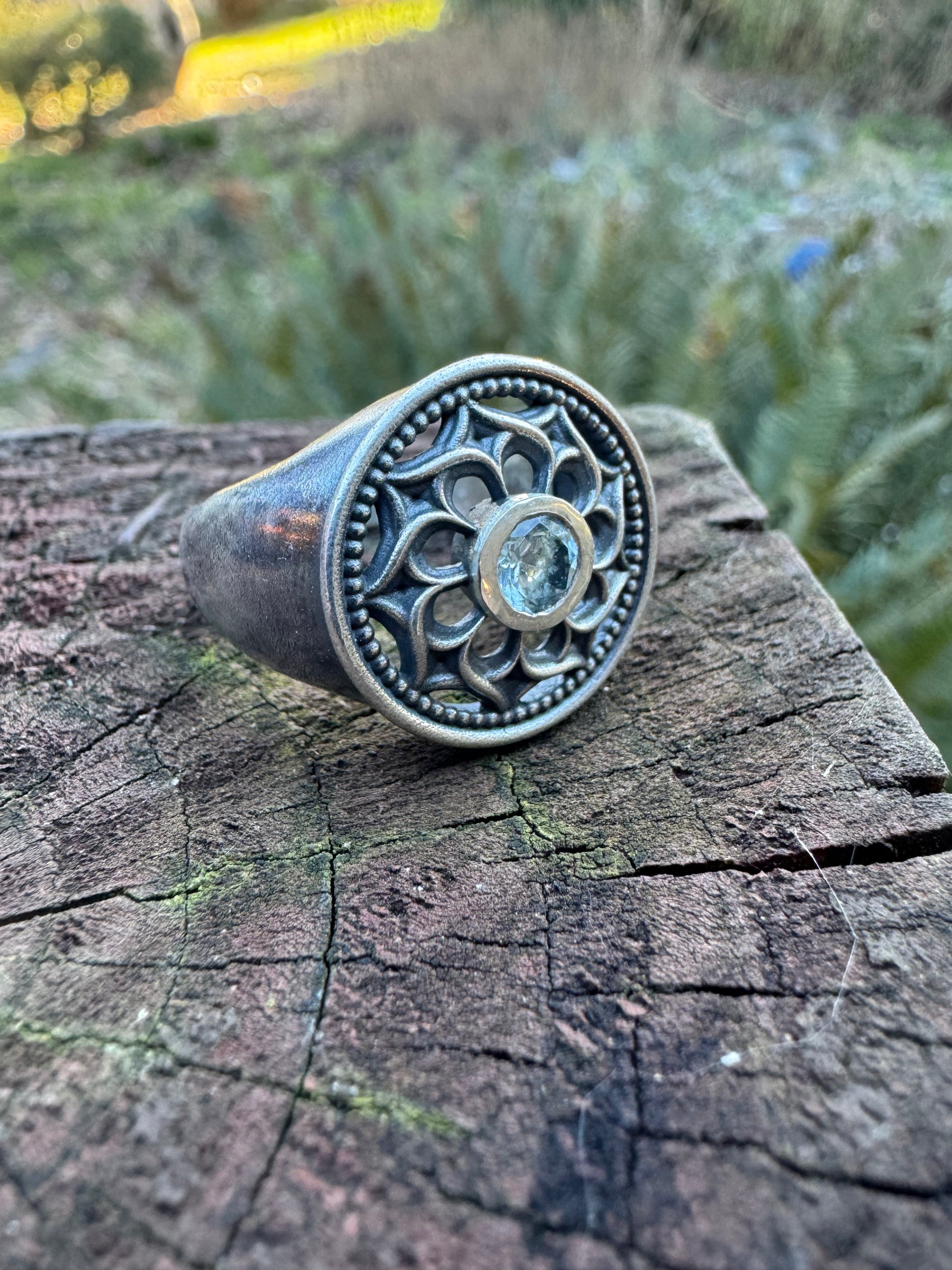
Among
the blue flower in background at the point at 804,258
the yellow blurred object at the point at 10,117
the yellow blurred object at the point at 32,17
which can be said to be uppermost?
the yellow blurred object at the point at 32,17

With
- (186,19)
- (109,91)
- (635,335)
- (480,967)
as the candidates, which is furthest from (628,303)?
(186,19)

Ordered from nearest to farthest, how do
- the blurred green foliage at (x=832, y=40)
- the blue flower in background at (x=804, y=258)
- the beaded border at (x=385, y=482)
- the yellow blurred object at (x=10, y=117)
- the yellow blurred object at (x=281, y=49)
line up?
the beaded border at (x=385, y=482) < the blue flower in background at (x=804, y=258) < the blurred green foliage at (x=832, y=40) < the yellow blurred object at (x=281, y=49) < the yellow blurred object at (x=10, y=117)

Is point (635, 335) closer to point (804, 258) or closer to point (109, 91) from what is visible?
point (804, 258)

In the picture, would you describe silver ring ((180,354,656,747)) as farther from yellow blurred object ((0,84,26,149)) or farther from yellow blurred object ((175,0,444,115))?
yellow blurred object ((0,84,26,149))

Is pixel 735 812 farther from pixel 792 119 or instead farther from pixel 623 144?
pixel 792 119

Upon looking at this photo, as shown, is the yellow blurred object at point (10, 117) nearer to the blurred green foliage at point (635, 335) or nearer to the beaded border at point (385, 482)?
the blurred green foliage at point (635, 335)

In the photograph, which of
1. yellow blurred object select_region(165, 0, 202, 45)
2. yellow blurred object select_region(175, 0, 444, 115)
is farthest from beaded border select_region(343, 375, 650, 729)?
yellow blurred object select_region(165, 0, 202, 45)

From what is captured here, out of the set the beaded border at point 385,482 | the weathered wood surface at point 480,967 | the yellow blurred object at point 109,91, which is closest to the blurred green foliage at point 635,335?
the beaded border at point 385,482
